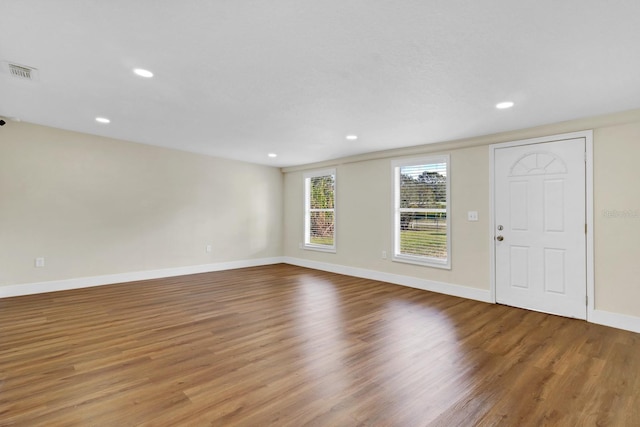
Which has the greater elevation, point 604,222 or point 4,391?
point 604,222

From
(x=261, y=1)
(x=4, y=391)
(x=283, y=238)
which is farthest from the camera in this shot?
(x=283, y=238)

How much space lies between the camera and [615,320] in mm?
3311

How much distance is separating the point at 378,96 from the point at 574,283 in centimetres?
324

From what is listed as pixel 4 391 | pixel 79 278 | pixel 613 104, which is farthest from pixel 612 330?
pixel 79 278

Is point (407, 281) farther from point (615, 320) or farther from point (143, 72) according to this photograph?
point (143, 72)

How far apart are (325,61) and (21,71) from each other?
2.61 m

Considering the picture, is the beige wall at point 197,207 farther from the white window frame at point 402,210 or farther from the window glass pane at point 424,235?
the window glass pane at point 424,235

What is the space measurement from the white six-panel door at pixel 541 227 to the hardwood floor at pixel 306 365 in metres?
0.34

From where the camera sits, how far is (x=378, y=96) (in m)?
2.97

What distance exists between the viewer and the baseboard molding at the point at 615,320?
320 centimetres

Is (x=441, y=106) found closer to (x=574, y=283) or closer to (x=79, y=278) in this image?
(x=574, y=283)

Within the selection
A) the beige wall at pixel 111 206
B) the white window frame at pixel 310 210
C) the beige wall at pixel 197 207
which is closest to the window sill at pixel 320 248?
the white window frame at pixel 310 210

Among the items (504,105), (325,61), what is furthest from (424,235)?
(325,61)

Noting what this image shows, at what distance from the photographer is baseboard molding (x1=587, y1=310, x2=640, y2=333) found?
126 inches
